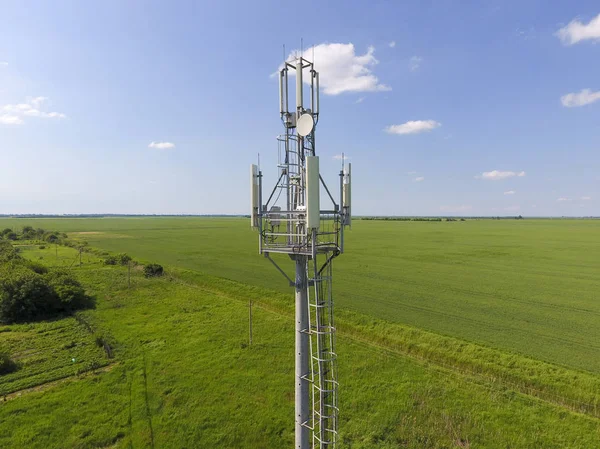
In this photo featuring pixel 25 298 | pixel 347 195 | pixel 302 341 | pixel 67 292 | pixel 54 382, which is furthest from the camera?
pixel 67 292

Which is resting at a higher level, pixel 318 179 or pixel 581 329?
pixel 318 179

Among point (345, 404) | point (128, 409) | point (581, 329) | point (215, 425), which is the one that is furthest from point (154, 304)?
point (581, 329)

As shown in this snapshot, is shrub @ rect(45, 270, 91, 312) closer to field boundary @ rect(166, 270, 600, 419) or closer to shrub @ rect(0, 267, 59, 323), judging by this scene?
shrub @ rect(0, 267, 59, 323)

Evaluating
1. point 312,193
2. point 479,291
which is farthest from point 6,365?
point 479,291

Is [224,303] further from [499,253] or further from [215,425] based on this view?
[499,253]

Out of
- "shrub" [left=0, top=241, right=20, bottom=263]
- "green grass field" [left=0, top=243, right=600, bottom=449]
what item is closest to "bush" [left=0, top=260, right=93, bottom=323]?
"green grass field" [left=0, top=243, right=600, bottom=449]

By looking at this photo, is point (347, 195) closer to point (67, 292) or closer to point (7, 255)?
point (67, 292)

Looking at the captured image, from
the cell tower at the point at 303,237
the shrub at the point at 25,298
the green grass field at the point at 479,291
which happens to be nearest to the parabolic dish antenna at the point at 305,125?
the cell tower at the point at 303,237
